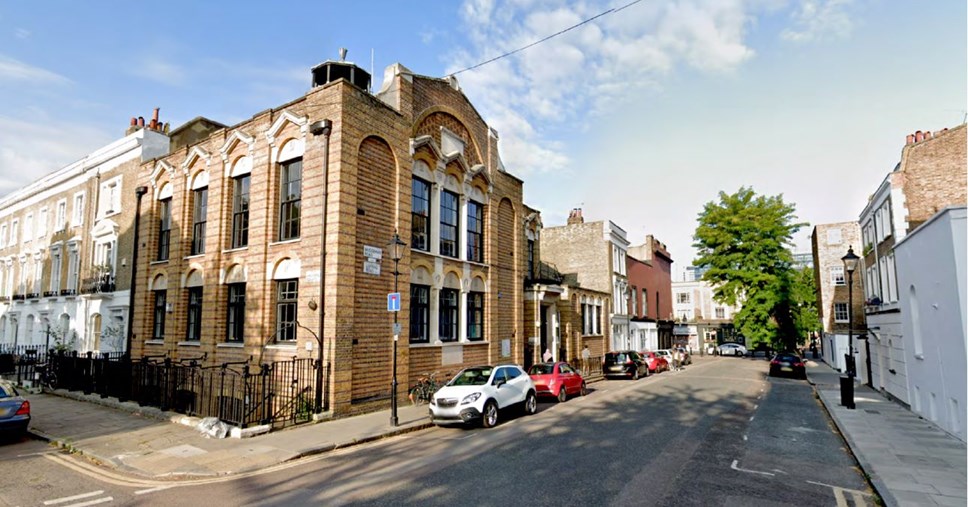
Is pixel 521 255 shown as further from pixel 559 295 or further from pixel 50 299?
pixel 50 299

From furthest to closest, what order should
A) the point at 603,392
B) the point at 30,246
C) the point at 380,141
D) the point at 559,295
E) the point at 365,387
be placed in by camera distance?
the point at 30,246
the point at 559,295
the point at 603,392
the point at 380,141
the point at 365,387

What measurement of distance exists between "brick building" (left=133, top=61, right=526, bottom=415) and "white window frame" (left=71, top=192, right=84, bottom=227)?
30.3 ft

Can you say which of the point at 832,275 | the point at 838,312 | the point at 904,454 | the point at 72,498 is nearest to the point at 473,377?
the point at 72,498

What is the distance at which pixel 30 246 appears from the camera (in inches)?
1235

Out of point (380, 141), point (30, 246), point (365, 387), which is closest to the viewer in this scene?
point (365, 387)

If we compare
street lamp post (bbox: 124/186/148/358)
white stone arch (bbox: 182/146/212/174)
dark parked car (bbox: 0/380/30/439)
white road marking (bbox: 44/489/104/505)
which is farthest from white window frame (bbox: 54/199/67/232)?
white road marking (bbox: 44/489/104/505)

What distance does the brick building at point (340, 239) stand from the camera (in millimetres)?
14422

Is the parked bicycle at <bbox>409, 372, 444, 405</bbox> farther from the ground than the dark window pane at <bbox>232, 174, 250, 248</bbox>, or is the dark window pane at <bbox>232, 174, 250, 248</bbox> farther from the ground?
the dark window pane at <bbox>232, 174, 250, 248</bbox>

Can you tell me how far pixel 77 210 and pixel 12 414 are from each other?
21.0 metres

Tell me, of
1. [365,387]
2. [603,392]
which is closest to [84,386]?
[365,387]

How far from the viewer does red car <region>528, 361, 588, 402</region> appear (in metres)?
18.1

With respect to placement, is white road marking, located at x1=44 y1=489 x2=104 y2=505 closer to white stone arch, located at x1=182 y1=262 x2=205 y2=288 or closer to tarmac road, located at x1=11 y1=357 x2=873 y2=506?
tarmac road, located at x1=11 y1=357 x2=873 y2=506

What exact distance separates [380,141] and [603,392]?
13544 mm

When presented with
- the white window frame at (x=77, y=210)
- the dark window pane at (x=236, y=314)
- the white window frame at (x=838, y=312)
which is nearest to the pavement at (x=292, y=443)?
the dark window pane at (x=236, y=314)
